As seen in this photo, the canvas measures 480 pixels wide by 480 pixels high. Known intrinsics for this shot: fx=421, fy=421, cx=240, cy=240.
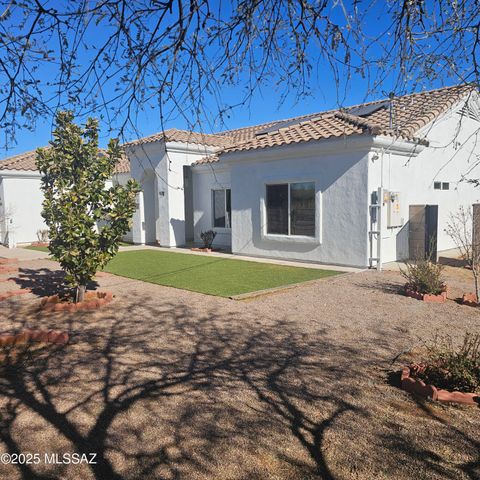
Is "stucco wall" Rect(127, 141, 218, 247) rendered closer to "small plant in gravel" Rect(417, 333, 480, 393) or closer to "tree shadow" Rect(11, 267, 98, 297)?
"tree shadow" Rect(11, 267, 98, 297)

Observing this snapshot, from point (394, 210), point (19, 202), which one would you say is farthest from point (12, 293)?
point (19, 202)

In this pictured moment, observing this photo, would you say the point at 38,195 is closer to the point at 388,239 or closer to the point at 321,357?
the point at 388,239

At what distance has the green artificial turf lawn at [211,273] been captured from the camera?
1068cm

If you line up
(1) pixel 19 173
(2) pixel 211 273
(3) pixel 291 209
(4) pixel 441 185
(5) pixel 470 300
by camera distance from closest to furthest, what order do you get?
(5) pixel 470 300, (2) pixel 211 273, (3) pixel 291 209, (4) pixel 441 185, (1) pixel 19 173

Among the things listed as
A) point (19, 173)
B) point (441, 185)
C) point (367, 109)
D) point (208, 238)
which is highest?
point (367, 109)

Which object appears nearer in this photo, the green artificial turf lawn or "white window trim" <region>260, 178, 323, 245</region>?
the green artificial turf lawn

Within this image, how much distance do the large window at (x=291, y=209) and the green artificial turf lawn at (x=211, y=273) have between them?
1539 millimetres

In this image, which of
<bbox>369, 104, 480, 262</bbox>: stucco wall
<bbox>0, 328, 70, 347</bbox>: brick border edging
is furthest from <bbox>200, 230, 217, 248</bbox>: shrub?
<bbox>0, 328, 70, 347</bbox>: brick border edging

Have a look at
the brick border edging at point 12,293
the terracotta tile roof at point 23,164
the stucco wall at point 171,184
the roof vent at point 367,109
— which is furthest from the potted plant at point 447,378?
the terracotta tile roof at point 23,164

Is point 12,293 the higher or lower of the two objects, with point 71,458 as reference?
higher

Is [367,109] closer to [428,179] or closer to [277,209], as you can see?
[428,179]

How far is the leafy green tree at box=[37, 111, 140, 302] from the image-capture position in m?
8.40

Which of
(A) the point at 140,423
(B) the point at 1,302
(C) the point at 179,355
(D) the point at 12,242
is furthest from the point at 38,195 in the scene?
(A) the point at 140,423

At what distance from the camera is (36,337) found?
21.3 feet
